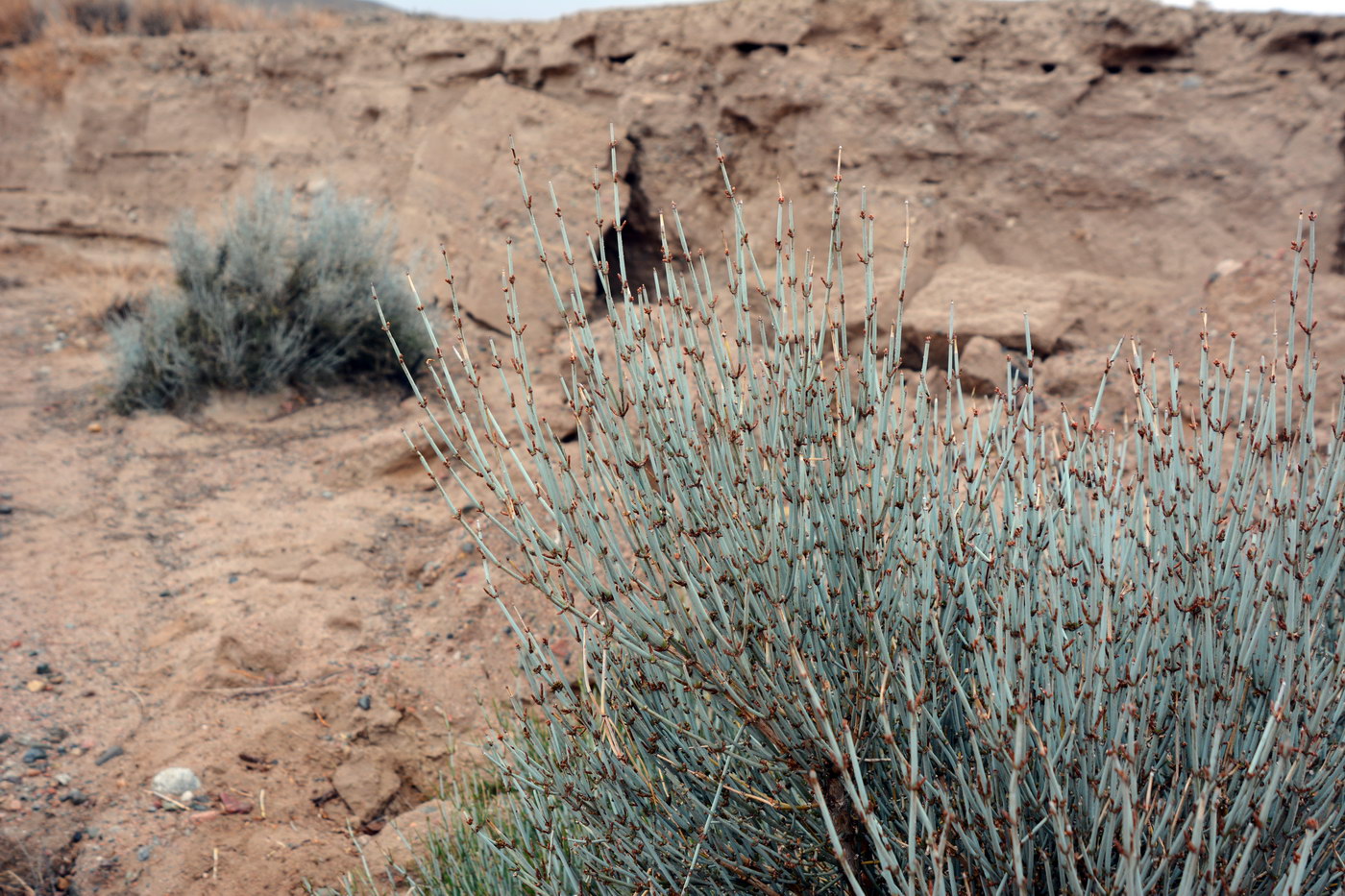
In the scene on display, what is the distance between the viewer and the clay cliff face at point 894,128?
5109 millimetres

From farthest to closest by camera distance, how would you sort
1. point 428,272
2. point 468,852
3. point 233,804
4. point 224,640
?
point 428,272 → point 224,640 → point 233,804 → point 468,852

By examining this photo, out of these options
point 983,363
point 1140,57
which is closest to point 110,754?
point 983,363

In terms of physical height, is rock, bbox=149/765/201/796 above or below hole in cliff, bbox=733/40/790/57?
below

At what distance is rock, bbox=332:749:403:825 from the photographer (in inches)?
110

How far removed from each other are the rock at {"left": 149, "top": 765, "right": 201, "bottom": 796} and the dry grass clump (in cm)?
949

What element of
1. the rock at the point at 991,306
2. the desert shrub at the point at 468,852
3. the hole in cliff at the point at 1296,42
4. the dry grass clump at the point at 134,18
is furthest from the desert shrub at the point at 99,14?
the desert shrub at the point at 468,852

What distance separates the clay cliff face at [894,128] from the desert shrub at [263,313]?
30.1 inches

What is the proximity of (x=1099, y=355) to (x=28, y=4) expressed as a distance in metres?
12.2

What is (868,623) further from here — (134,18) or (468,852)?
(134,18)

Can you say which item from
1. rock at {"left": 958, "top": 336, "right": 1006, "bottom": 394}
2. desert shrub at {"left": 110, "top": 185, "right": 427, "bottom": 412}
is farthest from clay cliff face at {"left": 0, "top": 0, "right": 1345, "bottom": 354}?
desert shrub at {"left": 110, "top": 185, "right": 427, "bottom": 412}

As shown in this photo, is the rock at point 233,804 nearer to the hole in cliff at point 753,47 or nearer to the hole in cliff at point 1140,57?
the hole in cliff at point 753,47

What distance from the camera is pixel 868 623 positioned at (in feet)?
4.98

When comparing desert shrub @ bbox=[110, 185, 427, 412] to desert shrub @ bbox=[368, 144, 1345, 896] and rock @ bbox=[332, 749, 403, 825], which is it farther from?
desert shrub @ bbox=[368, 144, 1345, 896]

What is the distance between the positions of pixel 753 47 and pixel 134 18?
Answer: 924 centimetres
